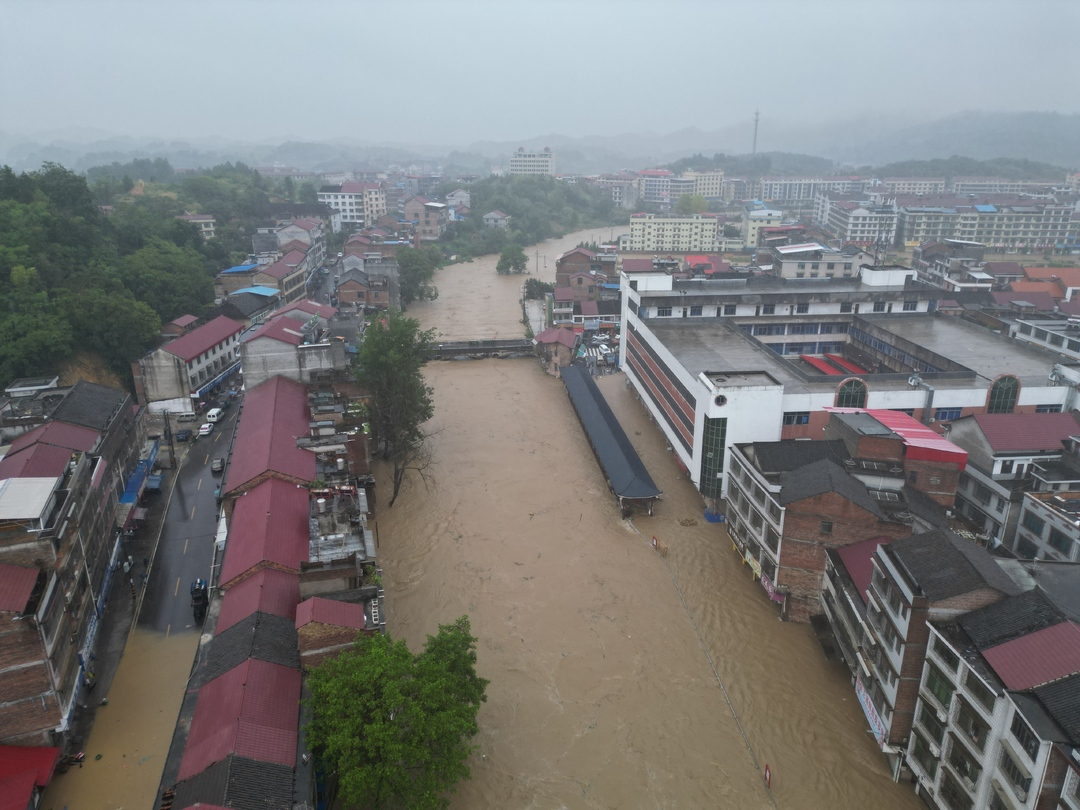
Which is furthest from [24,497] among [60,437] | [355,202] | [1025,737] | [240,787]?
[355,202]

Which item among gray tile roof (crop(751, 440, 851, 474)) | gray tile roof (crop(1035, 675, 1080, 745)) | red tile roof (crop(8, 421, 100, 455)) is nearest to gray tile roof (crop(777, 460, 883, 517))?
gray tile roof (crop(751, 440, 851, 474))

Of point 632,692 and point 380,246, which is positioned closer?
point 632,692

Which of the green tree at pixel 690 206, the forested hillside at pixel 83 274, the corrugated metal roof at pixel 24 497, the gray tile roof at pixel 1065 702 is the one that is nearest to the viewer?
the gray tile roof at pixel 1065 702

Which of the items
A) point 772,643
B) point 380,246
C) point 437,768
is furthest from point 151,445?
point 380,246

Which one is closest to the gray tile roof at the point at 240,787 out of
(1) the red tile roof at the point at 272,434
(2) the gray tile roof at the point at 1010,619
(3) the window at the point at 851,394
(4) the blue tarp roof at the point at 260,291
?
(1) the red tile roof at the point at 272,434

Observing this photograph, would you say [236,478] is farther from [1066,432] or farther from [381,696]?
[1066,432]

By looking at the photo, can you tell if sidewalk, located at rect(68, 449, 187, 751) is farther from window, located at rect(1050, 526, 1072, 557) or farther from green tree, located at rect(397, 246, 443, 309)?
green tree, located at rect(397, 246, 443, 309)

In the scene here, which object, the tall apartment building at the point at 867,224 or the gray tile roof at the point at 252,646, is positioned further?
the tall apartment building at the point at 867,224

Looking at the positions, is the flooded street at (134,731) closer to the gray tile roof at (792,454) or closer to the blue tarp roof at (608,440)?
the blue tarp roof at (608,440)
